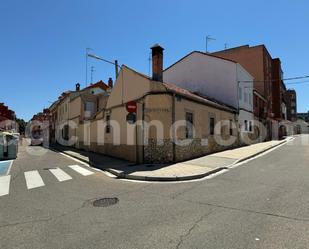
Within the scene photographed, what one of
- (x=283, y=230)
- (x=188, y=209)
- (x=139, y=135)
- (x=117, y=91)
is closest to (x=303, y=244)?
(x=283, y=230)

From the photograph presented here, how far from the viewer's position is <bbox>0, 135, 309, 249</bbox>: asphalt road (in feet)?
13.6

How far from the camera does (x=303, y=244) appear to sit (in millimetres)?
3906

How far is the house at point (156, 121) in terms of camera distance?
1318 cm

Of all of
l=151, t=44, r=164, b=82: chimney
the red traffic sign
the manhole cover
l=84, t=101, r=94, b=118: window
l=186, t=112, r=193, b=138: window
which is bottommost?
the manhole cover

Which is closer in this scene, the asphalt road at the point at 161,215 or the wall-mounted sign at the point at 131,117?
the asphalt road at the point at 161,215

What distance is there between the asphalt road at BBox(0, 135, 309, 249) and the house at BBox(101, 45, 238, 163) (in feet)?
15.1

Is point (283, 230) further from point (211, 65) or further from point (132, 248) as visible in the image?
point (211, 65)

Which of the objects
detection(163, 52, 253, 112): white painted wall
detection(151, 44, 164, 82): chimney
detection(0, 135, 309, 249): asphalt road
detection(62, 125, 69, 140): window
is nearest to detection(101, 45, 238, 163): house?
detection(151, 44, 164, 82): chimney

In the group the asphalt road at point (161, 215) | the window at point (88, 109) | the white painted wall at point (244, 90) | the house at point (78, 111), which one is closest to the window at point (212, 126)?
the white painted wall at point (244, 90)

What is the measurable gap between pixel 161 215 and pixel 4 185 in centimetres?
611

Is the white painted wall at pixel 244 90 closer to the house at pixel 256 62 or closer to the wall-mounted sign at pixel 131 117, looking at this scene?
the house at pixel 256 62

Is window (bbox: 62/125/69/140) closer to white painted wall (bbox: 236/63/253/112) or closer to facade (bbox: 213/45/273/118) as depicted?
white painted wall (bbox: 236/63/253/112)

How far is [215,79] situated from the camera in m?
24.1

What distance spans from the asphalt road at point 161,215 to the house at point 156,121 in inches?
182
